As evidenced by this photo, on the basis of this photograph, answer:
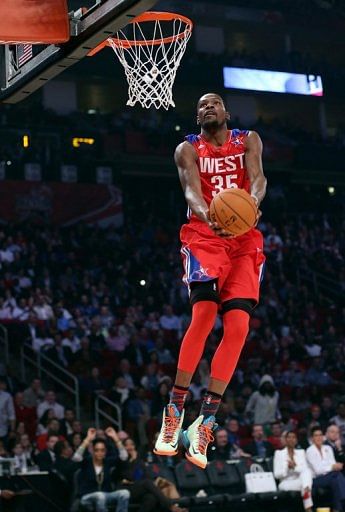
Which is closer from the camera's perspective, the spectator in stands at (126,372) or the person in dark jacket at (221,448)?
the person in dark jacket at (221,448)

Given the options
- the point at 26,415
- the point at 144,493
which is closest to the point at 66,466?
the point at 144,493

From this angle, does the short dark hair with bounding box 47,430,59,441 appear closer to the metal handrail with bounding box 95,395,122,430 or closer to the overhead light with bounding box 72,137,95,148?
the metal handrail with bounding box 95,395,122,430

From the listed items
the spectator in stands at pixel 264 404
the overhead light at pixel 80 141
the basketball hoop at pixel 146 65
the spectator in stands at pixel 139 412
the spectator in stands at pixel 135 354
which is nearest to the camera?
the basketball hoop at pixel 146 65

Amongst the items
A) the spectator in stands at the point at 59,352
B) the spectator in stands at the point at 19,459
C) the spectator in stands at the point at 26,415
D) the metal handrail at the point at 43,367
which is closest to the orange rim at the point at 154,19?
the spectator in stands at the point at 19,459

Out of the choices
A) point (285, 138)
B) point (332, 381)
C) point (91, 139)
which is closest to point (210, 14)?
point (285, 138)

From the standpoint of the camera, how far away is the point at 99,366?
19.1 meters

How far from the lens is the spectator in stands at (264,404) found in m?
18.5

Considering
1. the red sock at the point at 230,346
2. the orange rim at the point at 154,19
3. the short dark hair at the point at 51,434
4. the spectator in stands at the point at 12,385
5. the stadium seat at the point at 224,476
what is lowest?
the stadium seat at the point at 224,476

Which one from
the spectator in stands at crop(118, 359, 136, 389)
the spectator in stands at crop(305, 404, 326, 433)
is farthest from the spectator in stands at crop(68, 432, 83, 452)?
the spectator in stands at crop(305, 404, 326, 433)

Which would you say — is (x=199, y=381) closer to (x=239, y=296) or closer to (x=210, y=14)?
(x=239, y=296)

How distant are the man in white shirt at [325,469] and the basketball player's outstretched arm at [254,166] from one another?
877cm

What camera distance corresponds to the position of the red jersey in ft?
23.3

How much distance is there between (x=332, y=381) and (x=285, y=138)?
1436 cm

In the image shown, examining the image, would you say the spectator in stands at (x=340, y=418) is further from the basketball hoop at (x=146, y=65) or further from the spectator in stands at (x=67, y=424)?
the basketball hoop at (x=146, y=65)
